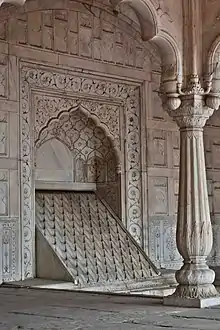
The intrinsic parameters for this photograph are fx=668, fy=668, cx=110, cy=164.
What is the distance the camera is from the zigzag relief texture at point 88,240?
847cm

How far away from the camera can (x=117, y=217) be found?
31.9 feet

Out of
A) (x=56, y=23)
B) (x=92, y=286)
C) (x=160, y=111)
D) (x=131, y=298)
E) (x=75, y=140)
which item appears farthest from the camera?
(x=160, y=111)

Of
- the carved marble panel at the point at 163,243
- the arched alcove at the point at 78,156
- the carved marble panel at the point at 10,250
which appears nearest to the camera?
the carved marble panel at the point at 10,250

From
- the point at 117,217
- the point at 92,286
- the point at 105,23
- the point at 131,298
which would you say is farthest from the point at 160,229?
the point at 131,298

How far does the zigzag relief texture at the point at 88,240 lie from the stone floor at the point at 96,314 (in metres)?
1.74

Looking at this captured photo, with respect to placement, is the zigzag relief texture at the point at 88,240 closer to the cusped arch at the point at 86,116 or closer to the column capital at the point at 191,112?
→ the cusped arch at the point at 86,116

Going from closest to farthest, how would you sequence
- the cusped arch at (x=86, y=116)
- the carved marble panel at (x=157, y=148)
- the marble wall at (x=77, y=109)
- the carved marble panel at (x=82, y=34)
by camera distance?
the marble wall at (x=77, y=109) → the carved marble panel at (x=82, y=34) → the cusped arch at (x=86, y=116) → the carved marble panel at (x=157, y=148)

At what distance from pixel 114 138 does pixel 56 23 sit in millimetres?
1887

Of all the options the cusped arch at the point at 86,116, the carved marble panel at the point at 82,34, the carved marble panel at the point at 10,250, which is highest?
the carved marble panel at the point at 82,34

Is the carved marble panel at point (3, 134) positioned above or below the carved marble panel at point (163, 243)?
above

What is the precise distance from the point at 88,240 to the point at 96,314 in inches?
144

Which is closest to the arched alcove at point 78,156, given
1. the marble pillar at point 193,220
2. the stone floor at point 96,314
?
the stone floor at point 96,314

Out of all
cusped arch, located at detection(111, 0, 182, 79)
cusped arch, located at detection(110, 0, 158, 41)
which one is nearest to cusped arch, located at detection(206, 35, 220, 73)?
cusped arch, located at detection(111, 0, 182, 79)

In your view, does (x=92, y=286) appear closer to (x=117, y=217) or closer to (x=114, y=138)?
(x=117, y=217)
